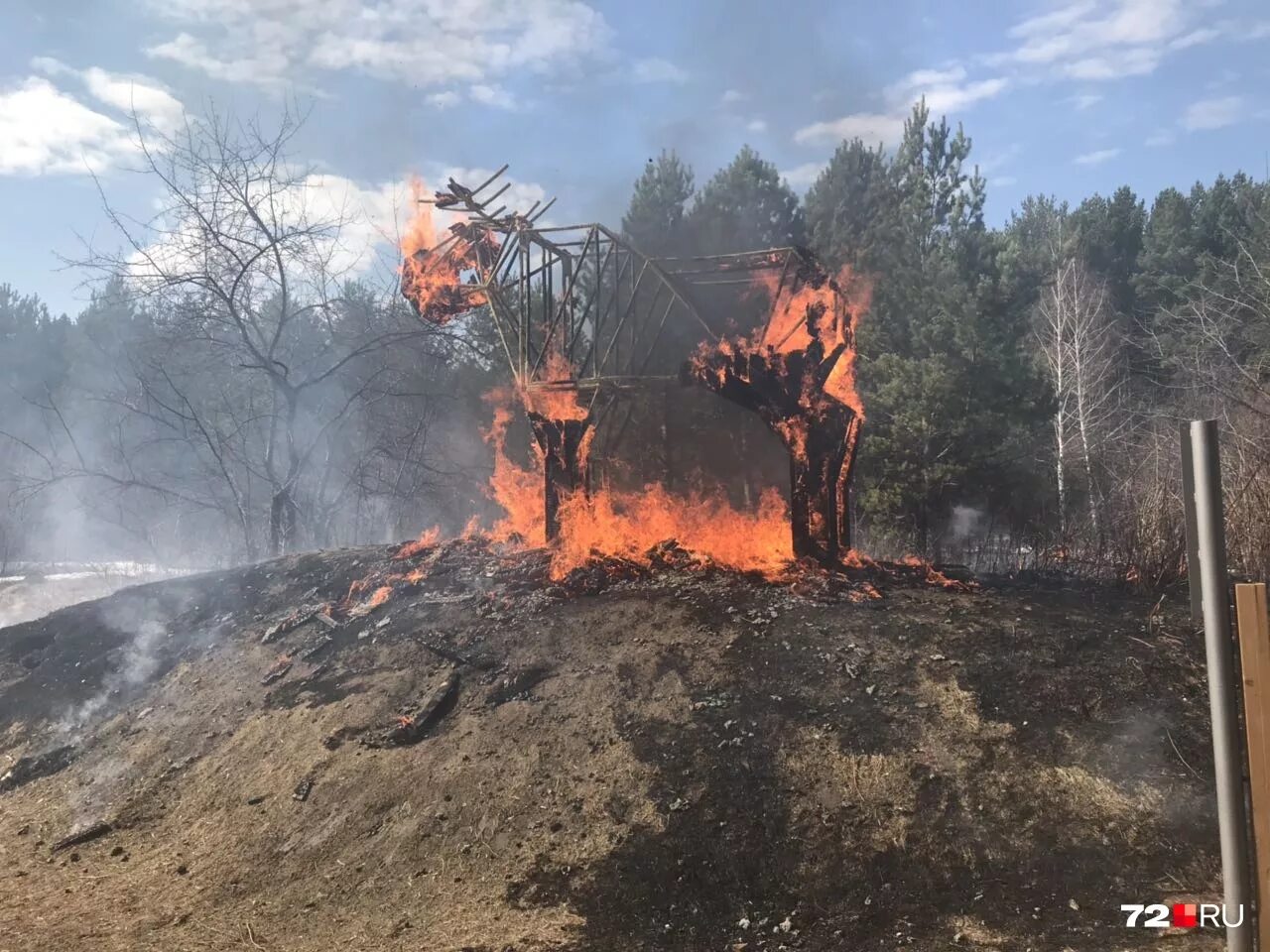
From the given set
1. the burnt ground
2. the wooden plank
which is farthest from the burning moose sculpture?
the wooden plank

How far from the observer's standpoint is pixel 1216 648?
3.05m

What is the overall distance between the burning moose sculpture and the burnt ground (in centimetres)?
180

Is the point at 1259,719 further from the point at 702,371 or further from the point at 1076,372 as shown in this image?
the point at 1076,372

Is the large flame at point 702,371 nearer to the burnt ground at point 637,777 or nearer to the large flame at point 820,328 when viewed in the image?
the large flame at point 820,328

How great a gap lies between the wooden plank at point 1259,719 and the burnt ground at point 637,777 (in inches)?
60.5

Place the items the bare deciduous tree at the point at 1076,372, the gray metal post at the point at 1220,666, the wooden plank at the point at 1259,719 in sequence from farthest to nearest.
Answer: the bare deciduous tree at the point at 1076,372
the wooden plank at the point at 1259,719
the gray metal post at the point at 1220,666

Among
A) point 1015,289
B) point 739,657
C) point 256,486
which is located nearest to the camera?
point 739,657

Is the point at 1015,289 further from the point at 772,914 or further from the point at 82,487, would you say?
the point at 82,487

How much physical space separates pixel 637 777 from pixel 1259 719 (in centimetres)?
457

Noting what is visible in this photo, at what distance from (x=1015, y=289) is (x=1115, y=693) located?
19087 mm

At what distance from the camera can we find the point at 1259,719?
3.19 metres

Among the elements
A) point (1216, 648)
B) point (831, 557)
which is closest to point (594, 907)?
point (1216, 648)

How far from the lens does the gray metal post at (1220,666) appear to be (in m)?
3.02

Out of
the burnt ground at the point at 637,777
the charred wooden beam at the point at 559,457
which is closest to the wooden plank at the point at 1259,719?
the burnt ground at the point at 637,777
